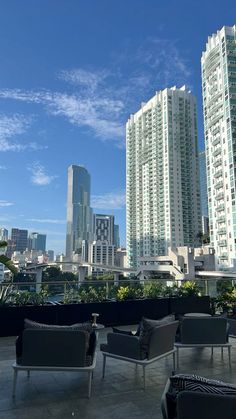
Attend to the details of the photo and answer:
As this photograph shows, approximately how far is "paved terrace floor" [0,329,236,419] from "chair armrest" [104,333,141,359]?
350mm

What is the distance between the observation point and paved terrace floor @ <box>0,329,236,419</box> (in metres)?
3.08

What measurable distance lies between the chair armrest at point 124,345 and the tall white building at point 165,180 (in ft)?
259

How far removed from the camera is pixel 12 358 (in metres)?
5.05

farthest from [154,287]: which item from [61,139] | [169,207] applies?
[169,207]

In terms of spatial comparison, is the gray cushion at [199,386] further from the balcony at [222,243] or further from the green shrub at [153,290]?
the balcony at [222,243]

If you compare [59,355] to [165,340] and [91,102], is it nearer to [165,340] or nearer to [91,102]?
[165,340]

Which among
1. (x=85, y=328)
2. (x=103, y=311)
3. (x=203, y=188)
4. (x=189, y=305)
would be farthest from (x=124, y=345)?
(x=203, y=188)

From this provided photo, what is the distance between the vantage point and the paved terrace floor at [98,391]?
10.1ft

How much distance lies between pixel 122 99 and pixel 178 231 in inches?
2690

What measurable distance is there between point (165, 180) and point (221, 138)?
28.9 meters

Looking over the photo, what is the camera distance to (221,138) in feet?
195

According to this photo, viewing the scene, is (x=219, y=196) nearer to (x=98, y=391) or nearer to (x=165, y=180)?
(x=165, y=180)

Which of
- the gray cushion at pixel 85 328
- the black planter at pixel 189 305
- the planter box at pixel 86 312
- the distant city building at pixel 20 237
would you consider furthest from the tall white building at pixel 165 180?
the gray cushion at pixel 85 328

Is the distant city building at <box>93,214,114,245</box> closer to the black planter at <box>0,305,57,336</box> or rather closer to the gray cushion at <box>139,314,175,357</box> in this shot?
the black planter at <box>0,305,57,336</box>
